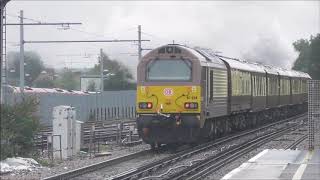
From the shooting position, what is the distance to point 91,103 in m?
44.5

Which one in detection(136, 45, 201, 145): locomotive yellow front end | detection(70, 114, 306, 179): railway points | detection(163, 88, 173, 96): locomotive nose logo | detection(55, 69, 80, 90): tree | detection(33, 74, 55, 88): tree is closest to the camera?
detection(70, 114, 306, 179): railway points

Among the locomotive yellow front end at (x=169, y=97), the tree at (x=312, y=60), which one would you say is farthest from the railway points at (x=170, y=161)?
the tree at (x=312, y=60)

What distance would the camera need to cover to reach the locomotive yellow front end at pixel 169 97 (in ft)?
62.8

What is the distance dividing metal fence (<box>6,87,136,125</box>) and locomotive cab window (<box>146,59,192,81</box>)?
16.9 meters

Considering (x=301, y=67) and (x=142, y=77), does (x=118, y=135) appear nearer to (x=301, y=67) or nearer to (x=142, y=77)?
(x=142, y=77)

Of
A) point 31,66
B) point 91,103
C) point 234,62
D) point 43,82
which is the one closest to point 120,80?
point 91,103

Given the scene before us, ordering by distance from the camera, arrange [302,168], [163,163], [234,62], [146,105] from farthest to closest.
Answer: [234,62] → [146,105] → [163,163] → [302,168]

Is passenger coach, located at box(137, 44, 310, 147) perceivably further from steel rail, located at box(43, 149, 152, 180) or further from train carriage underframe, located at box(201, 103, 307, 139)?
steel rail, located at box(43, 149, 152, 180)

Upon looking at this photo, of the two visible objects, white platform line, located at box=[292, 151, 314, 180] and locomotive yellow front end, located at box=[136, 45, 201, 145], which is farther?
locomotive yellow front end, located at box=[136, 45, 201, 145]

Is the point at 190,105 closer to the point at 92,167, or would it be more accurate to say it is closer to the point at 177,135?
the point at 177,135

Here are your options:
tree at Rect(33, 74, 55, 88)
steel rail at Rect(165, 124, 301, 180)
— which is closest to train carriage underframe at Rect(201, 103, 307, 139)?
steel rail at Rect(165, 124, 301, 180)

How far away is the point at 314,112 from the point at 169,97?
15.7 feet

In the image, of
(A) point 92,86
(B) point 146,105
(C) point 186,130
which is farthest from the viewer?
(A) point 92,86

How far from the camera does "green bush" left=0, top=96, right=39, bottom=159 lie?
1548 cm
